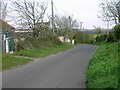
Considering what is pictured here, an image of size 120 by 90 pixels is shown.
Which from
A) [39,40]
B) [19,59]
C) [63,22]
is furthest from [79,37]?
[19,59]

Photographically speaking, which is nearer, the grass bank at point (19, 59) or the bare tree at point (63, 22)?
the grass bank at point (19, 59)

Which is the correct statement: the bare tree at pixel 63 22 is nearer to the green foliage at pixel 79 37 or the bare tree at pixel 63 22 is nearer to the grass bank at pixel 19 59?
the green foliage at pixel 79 37

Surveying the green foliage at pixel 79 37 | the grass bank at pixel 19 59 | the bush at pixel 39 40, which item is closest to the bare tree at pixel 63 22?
the green foliage at pixel 79 37

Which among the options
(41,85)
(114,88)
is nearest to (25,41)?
(41,85)

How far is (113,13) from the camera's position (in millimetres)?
52062

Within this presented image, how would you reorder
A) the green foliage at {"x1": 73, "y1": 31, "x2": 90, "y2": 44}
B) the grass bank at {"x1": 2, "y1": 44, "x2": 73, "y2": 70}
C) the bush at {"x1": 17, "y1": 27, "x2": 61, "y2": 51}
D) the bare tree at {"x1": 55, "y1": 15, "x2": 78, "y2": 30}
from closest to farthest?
the grass bank at {"x1": 2, "y1": 44, "x2": 73, "y2": 70}, the bush at {"x1": 17, "y1": 27, "x2": 61, "y2": 51}, the bare tree at {"x1": 55, "y1": 15, "x2": 78, "y2": 30}, the green foliage at {"x1": 73, "y1": 31, "x2": 90, "y2": 44}

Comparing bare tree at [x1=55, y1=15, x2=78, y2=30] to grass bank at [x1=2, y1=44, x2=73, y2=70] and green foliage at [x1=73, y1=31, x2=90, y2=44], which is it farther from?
grass bank at [x1=2, y1=44, x2=73, y2=70]

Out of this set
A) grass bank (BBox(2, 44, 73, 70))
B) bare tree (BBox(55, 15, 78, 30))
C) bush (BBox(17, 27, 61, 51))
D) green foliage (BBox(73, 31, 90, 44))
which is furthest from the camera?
green foliage (BBox(73, 31, 90, 44))

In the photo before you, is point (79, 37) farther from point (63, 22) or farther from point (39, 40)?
point (39, 40)

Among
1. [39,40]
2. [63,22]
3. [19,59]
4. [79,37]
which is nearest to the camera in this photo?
[19,59]

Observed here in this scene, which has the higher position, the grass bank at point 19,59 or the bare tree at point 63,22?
the bare tree at point 63,22

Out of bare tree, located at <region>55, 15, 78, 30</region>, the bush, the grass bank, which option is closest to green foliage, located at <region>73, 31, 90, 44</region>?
bare tree, located at <region>55, 15, 78, 30</region>

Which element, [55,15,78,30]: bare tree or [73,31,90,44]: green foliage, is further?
[73,31,90,44]: green foliage

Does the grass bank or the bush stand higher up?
the bush
